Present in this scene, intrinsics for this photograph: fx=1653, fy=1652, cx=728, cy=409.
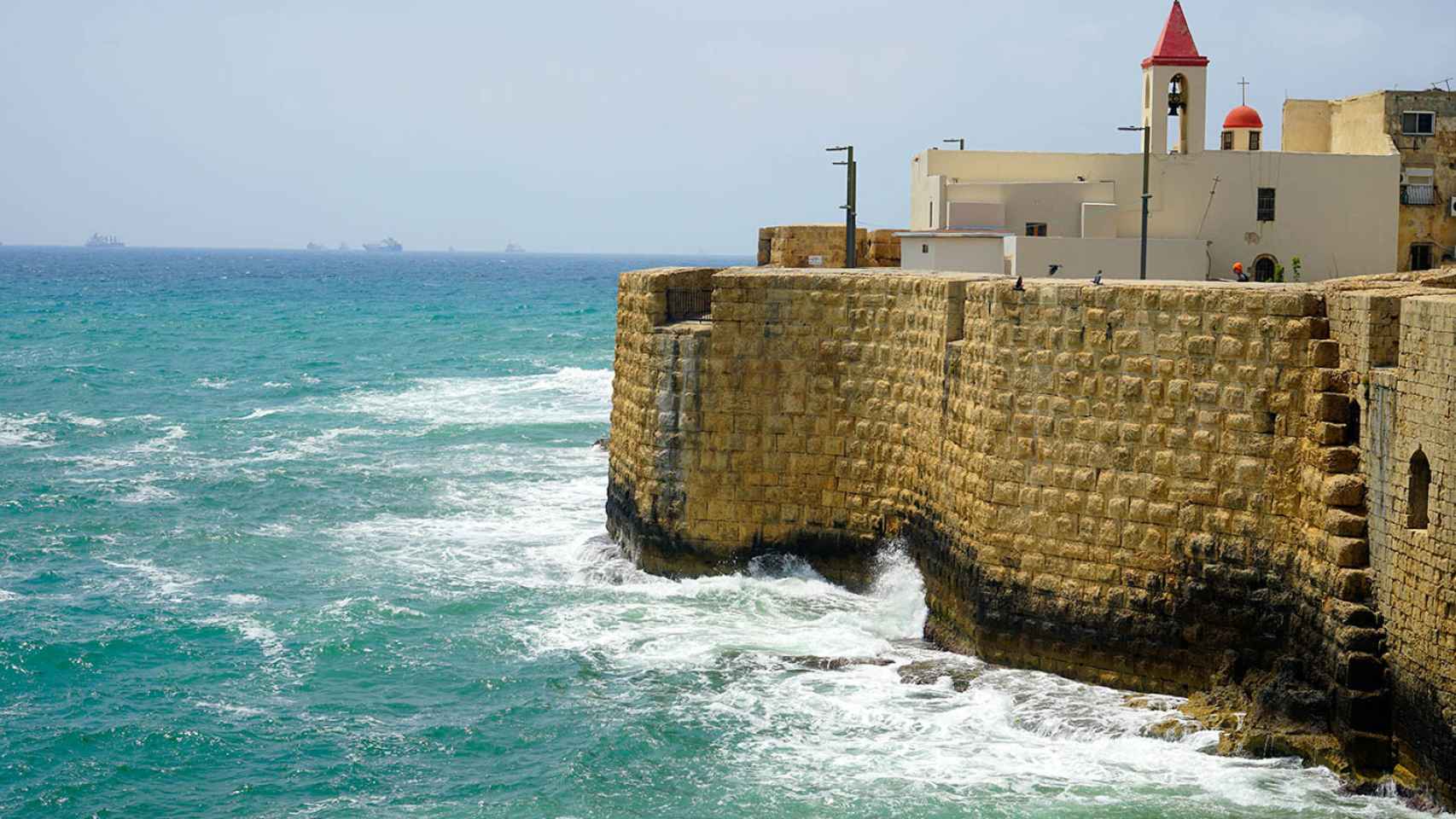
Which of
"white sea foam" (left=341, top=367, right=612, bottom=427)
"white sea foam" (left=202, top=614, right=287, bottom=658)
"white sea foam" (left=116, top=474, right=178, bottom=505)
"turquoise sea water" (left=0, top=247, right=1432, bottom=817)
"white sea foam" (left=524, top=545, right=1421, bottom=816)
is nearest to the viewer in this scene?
"white sea foam" (left=524, top=545, right=1421, bottom=816)

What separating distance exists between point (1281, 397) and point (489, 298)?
11115 cm

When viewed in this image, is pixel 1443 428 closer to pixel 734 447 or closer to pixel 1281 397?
pixel 1281 397

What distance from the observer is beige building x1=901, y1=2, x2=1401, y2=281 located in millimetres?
28016

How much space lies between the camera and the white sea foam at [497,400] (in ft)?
141

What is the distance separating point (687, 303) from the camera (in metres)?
23.7

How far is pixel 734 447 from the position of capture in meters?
22.5

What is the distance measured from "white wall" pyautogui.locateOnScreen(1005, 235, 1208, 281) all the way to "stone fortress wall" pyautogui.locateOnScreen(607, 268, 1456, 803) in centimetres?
551

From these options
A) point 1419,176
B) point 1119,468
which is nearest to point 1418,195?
point 1419,176

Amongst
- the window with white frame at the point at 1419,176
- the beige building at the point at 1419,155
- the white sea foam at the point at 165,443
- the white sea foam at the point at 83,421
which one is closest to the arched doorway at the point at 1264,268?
the beige building at the point at 1419,155

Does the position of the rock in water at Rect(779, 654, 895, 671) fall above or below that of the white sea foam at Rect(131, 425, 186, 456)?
below

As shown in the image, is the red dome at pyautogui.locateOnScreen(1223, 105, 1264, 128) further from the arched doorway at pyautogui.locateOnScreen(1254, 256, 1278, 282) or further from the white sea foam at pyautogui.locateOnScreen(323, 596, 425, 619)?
the white sea foam at pyautogui.locateOnScreen(323, 596, 425, 619)

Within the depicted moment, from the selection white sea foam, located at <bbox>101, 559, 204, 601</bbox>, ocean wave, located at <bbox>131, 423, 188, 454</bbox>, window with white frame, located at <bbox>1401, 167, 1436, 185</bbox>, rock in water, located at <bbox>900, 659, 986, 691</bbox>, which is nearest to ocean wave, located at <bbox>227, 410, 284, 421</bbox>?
ocean wave, located at <bbox>131, 423, 188, 454</bbox>

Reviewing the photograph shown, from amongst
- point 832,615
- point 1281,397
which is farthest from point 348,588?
point 1281,397

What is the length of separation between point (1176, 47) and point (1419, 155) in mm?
4845
